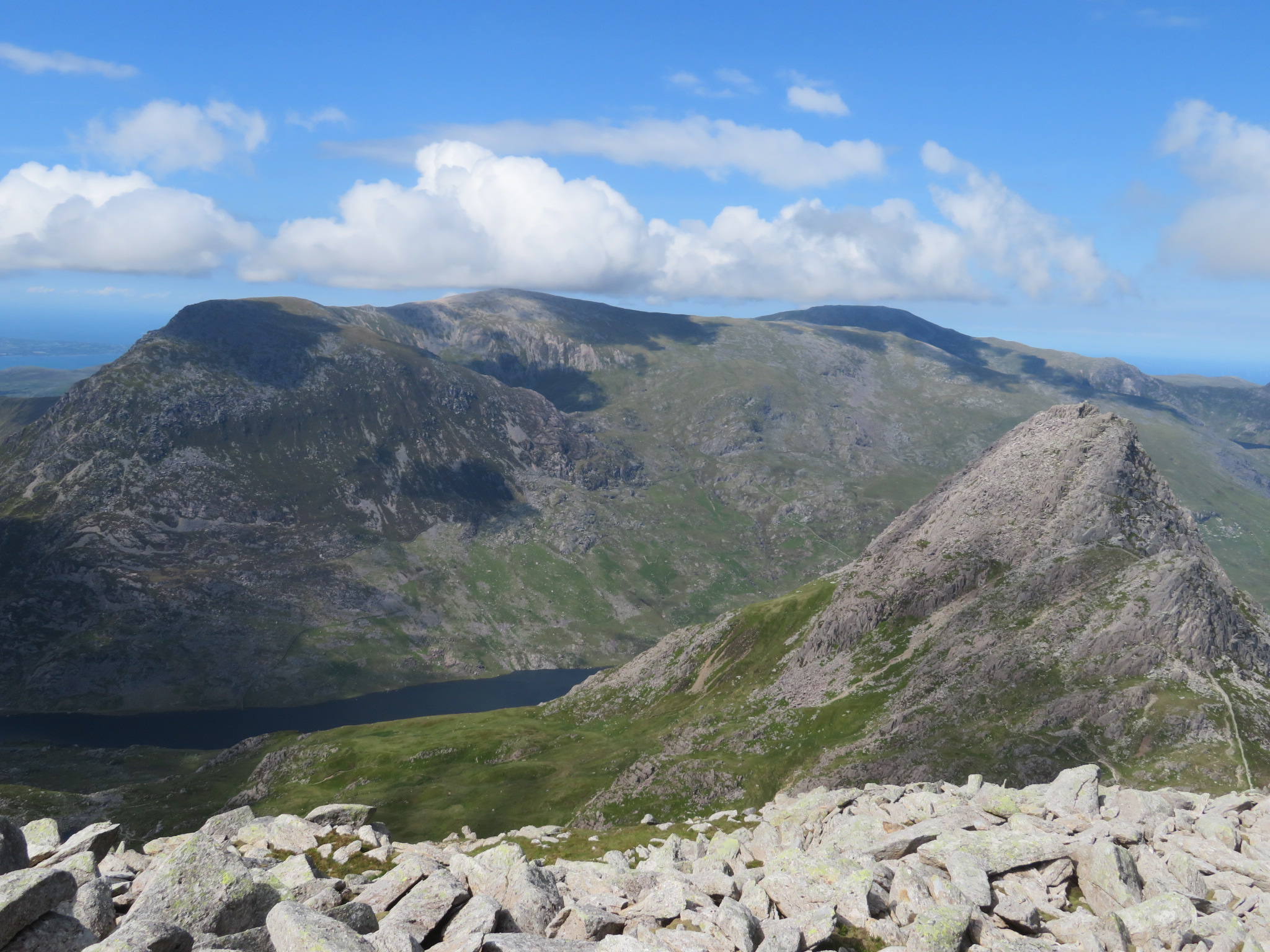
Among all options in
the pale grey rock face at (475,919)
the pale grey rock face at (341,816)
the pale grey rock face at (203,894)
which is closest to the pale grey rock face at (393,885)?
the pale grey rock face at (475,919)

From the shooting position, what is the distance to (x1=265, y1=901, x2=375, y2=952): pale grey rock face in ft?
69.7

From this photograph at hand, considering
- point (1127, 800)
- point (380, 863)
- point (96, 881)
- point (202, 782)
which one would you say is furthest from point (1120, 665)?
point (202, 782)

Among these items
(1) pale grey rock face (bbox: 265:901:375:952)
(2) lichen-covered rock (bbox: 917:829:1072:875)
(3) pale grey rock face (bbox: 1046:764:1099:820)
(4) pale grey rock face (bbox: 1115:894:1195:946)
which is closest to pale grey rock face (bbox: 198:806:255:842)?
(1) pale grey rock face (bbox: 265:901:375:952)

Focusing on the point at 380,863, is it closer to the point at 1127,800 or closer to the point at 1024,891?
the point at 1024,891

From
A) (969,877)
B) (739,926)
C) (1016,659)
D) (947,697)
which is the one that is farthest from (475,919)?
(1016,659)

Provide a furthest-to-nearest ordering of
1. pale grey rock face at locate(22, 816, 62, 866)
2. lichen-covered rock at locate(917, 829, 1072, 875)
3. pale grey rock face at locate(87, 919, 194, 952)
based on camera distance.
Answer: lichen-covered rock at locate(917, 829, 1072, 875) < pale grey rock face at locate(22, 816, 62, 866) < pale grey rock face at locate(87, 919, 194, 952)

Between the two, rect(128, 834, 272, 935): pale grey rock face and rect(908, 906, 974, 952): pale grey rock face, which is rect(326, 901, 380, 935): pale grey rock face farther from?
rect(908, 906, 974, 952): pale grey rock face

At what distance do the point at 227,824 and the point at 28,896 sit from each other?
2907 cm

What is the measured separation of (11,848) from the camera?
92.7 ft

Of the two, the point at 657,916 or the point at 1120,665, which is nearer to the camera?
the point at 657,916

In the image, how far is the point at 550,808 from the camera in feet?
447

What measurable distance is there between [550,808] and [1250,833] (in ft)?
372

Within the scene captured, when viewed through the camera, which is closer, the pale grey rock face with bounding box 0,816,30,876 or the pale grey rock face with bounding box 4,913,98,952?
the pale grey rock face with bounding box 4,913,98,952

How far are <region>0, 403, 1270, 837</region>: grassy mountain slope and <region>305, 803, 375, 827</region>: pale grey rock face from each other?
268 ft
